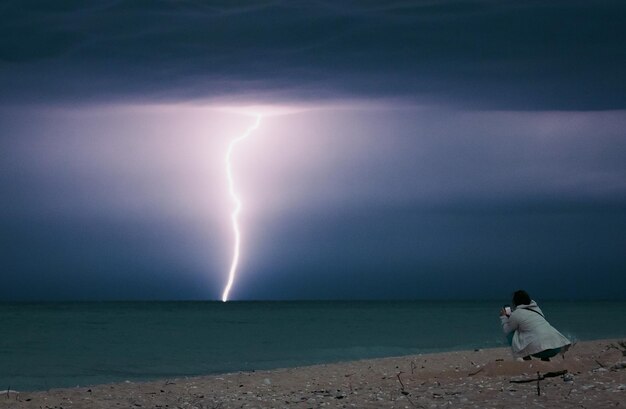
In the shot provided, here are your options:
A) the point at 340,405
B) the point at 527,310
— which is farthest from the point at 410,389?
the point at 527,310

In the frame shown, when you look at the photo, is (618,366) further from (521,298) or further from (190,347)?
(190,347)

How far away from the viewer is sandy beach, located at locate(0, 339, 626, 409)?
32.4ft

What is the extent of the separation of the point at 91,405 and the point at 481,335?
93.4 ft

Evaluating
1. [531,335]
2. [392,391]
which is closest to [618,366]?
[531,335]

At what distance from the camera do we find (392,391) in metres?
11.4

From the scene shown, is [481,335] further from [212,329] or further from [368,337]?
[212,329]

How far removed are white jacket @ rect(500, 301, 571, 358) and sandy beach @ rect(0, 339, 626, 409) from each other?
27 cm

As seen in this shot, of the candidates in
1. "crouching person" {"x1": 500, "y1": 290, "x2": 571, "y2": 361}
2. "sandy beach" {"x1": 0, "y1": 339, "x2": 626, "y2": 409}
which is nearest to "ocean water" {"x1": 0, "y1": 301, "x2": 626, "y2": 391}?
"sandy beach" {"x1": 0, "y1": 339, "x2": 626, "y2": 409}

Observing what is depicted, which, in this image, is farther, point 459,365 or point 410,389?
point 459,365

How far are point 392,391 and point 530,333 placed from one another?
8.43ft

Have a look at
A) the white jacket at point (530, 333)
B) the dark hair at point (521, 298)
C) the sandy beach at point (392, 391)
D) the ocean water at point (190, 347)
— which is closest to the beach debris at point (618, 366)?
the sandy beach at point (392, 391)

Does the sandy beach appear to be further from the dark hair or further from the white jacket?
the dark hair

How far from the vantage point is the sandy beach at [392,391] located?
9.87 meters

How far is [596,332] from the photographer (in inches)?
1540
